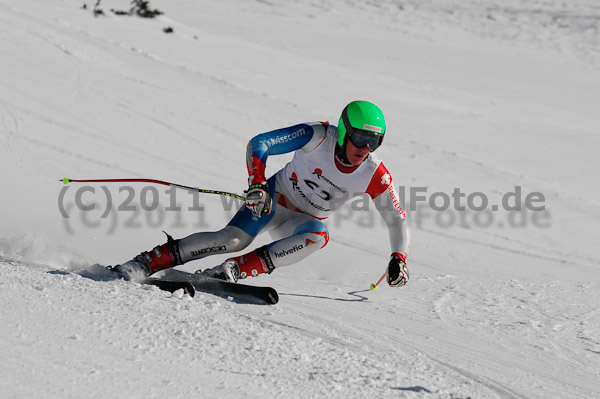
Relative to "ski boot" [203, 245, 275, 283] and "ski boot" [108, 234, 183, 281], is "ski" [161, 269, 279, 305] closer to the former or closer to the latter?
"ski boot" [108, 234, 183, 281]

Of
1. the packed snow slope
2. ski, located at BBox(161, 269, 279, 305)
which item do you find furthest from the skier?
the packed snow slope

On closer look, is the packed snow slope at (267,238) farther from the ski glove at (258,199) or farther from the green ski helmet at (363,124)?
the green ski helmet at (363,124)

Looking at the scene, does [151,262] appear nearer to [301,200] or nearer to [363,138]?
[301,200]

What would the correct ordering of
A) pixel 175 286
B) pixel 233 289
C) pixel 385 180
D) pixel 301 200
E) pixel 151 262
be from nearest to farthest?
pixel 175 286 → pixel 233 289 → pixel 151 262 → pixel 385 180 → pixel 301 200

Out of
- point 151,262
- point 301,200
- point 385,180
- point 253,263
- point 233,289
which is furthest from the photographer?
point 301,200

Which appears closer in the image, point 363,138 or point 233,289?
point 233,289

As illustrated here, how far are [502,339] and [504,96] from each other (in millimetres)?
12361

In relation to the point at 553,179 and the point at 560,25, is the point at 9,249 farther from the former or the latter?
the point at 560,25

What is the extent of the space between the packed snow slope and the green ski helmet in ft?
3.67

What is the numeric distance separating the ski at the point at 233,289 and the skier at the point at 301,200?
0.16 meters

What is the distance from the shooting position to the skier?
4.33 metres

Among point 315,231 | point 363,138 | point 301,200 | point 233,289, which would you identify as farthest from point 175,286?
point 363,138

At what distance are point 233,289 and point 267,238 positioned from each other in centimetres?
270

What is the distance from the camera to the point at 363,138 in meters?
4.38
